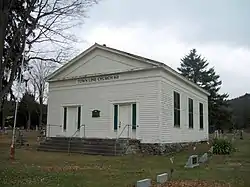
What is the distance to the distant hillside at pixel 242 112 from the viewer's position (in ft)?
196

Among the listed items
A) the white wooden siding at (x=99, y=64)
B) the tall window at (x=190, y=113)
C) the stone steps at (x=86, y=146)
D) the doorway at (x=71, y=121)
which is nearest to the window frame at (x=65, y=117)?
the doorway at (x=71, y=121)

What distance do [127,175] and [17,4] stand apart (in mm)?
9476

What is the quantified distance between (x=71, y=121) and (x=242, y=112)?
43.1 m

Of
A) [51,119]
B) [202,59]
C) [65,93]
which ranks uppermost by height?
[202,59]

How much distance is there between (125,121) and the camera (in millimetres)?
22328

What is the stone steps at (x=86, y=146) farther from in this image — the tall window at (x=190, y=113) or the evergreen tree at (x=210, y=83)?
the evergreen tree at (x=210, y=83)

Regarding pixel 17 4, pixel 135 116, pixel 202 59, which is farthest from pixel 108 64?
pixel 202 59

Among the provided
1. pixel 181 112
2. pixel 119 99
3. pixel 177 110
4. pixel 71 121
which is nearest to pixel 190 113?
pixel 181 112

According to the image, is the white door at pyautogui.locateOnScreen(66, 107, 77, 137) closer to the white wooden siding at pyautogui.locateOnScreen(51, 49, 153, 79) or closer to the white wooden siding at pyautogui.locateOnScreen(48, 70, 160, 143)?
the white wooden siding at pyautogui.locateOnScreen(48, 70, 160, 143)

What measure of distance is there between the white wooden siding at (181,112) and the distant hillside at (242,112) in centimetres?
3239

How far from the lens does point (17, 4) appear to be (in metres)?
15.8

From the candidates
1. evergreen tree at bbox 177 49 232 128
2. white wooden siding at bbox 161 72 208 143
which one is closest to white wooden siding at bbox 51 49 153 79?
white wooden siding at bbox 161 72 208 143

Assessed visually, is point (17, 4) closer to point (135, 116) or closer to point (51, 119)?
point (135, 116)

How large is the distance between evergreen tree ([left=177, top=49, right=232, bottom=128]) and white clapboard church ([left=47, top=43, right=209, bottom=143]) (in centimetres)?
2523
